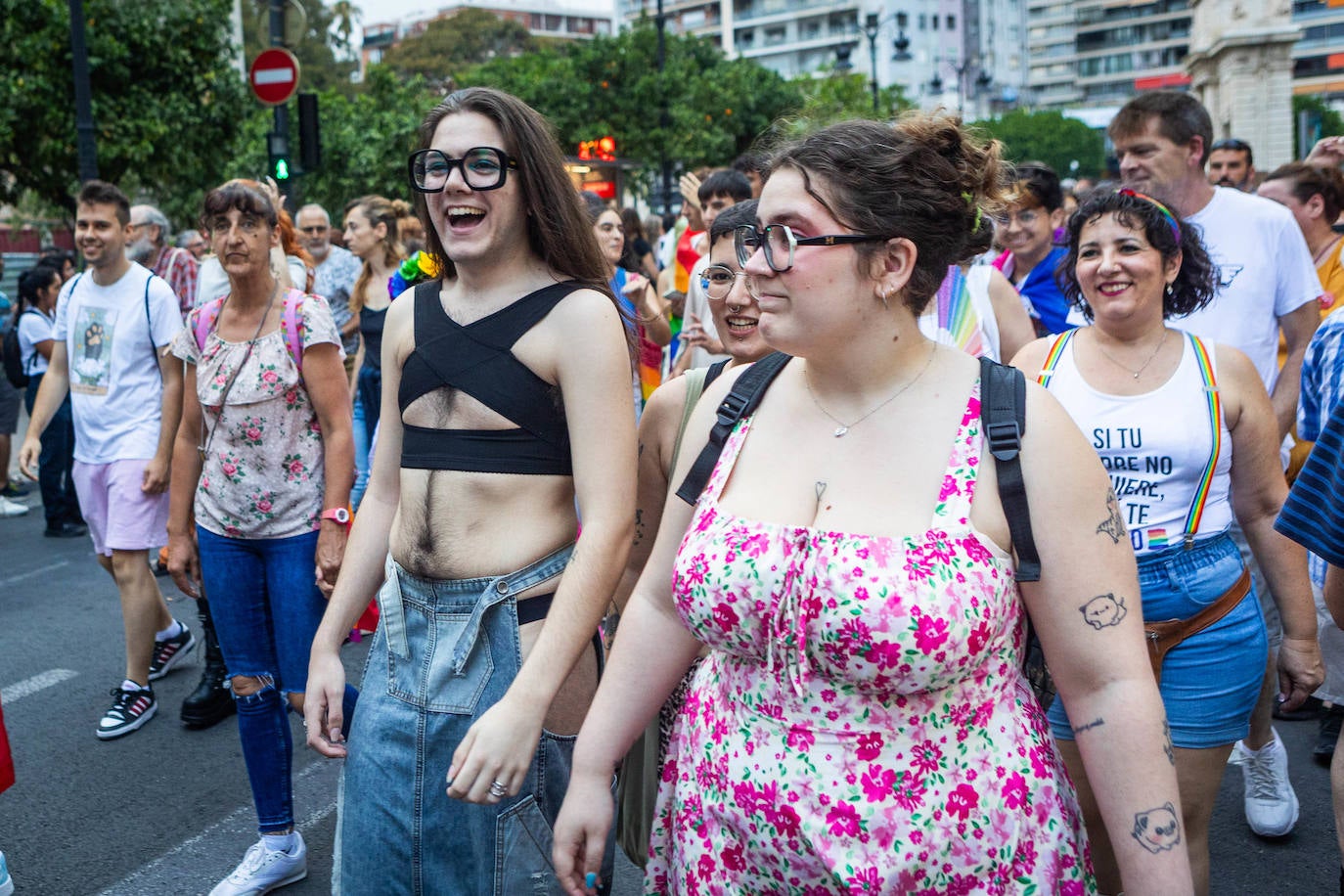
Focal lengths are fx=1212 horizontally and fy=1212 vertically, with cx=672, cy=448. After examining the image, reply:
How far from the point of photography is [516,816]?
7.55 ft

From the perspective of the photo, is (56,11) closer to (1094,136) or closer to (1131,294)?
(1131,294)

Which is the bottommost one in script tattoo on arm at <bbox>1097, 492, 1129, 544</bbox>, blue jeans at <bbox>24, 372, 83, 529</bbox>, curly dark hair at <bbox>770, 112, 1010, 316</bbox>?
blue jeans at <bbox>24, 372, 83, 529</bbox>

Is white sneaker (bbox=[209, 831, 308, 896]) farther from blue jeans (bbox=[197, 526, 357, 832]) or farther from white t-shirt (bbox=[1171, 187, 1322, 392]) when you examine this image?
white t-shirt (bbox=[1171, 187, 1322, 392])

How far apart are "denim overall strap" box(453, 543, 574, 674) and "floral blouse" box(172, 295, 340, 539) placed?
1.76 meters

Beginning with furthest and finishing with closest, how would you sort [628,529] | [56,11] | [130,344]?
[56,11] → [130,344] → [628,529]

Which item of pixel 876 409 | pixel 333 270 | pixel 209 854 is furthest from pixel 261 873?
pixel 333 270

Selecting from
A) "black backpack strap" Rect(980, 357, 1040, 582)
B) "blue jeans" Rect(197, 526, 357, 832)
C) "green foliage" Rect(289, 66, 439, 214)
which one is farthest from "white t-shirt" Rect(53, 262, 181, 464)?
"green foliage" Rect(289, 66, 439, 214)

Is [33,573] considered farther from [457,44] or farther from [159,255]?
[457,44]

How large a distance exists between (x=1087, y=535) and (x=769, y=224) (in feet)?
2.33

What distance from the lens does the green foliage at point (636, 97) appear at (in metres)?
33.2

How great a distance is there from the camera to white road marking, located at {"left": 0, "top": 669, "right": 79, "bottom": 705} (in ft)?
18.6

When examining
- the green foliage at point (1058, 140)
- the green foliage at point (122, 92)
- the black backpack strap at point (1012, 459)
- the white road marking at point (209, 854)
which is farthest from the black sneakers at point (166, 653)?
the green foliage at point (1058, 140)

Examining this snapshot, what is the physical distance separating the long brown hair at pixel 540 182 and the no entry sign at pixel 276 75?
32.0ft

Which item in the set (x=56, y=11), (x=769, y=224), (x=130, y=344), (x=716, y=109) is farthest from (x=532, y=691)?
(x=716, y=109)
